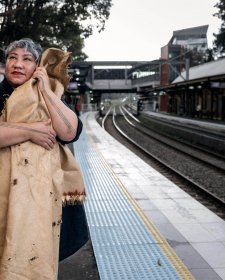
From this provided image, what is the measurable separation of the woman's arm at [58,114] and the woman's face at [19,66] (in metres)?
0.08

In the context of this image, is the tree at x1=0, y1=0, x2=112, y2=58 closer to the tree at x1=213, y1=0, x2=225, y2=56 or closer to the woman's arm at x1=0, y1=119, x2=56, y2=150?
the woman's arm at x1=0, y1=119, x2=56, y2=150

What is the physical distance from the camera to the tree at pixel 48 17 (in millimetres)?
18688

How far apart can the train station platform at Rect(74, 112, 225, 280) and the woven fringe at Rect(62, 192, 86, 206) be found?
5.94ft

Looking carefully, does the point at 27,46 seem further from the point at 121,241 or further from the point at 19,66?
the point at 121,241

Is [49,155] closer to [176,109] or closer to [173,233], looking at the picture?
[173,233]

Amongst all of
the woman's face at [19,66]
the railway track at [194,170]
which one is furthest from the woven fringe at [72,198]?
the railway track at [194,170]

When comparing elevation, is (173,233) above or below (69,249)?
below

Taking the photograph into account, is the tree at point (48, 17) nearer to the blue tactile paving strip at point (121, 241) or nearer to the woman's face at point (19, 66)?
the blue tactile paving strip at point (121, 241)

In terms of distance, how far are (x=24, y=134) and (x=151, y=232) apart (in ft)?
11.5

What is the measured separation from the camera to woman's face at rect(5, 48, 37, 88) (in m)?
1.83

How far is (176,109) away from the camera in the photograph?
2042 inches

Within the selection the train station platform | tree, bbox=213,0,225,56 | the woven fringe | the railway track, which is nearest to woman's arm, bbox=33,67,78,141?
the woven fringe

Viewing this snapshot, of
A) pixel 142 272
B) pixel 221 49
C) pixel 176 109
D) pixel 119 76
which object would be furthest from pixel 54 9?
pixel 119 76

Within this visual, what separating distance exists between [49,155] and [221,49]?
199 feet
